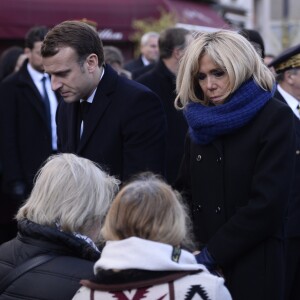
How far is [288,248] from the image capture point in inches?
191

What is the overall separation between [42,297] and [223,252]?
3.06ft

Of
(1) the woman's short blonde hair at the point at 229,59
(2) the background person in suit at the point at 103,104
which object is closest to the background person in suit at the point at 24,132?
(2) the background person in suit at the point at 103,104

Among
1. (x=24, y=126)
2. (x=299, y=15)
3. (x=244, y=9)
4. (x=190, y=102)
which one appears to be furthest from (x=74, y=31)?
(x=299, y=15)

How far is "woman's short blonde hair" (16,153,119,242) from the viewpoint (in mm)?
3514

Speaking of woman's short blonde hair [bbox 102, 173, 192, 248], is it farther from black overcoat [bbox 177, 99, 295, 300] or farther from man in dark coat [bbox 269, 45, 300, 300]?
man in dark coat [bbox 269, 45, 300, 300]

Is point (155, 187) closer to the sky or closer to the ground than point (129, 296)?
closer to the sky

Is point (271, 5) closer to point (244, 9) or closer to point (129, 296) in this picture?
point (244, 9)

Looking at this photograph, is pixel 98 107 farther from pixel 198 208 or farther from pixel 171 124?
pixel 171 124

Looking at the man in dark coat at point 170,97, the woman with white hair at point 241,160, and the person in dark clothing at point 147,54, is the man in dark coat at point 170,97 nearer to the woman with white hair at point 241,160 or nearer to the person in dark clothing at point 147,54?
the woman with white hair at point 241,160

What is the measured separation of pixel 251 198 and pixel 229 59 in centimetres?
64

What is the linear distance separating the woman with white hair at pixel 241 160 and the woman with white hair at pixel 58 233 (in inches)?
24.8

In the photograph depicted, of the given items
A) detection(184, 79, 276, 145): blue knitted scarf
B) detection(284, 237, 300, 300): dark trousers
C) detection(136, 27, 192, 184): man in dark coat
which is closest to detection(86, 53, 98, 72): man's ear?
detection(184, 79, 276, 145): blue knitted scarf

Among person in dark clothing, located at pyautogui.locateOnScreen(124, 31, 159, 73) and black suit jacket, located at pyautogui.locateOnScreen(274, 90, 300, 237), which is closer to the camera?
black suit jacket, located at pyautogui.locateOnScreen(274, 90, 300, 237)

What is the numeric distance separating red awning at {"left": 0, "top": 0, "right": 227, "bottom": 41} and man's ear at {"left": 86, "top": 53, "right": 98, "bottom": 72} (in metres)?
12.1
